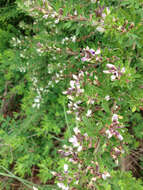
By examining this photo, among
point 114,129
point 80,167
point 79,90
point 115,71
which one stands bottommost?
point 80,167

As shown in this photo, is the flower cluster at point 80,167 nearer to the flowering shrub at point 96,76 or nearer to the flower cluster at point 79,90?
the flowering shrub at point 96,76

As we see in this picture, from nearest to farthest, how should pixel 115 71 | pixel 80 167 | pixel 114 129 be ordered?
pixel 115 71 < pixel 114 129 < pixel 80 167

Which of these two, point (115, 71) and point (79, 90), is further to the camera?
point (79, 90)

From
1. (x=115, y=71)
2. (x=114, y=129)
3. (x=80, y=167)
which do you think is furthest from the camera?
(x=80, y=167)

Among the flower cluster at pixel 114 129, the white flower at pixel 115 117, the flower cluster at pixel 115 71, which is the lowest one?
the flower cluster at pixel 114 129

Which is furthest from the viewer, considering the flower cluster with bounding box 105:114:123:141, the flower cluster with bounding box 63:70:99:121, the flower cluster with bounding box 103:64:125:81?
the flower cluster with bounding box 63:70:99:121

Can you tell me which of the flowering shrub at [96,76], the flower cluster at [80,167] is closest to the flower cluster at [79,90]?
the flowering shrub at [96,76]

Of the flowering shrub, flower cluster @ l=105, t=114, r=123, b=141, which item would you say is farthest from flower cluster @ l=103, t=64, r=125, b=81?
flower cluster @ l=105, t=114, r=123, b=141

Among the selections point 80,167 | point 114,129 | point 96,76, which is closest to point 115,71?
point 96,76

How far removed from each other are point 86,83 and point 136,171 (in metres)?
2.66

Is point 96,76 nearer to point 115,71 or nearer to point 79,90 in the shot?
point 79,90

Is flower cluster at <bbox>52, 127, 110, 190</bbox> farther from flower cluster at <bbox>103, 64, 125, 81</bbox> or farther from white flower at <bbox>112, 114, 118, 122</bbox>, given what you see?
flower cluster at <bbox>103, 64, 125, 81</bbox>

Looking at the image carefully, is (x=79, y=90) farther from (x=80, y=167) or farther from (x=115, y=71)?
(x=80, y=167)

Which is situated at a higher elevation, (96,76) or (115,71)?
(115,71)
